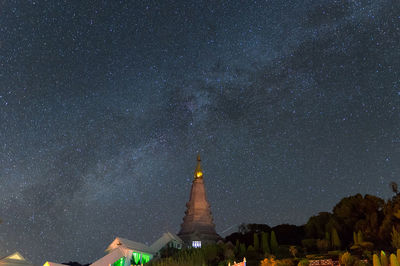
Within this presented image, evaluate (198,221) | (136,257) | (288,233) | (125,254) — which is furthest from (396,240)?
(198,221)

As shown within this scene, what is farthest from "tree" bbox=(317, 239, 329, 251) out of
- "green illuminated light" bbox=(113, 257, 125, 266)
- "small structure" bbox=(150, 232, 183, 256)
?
"green illuminated light" bbox=(113, 257, 125, 266)

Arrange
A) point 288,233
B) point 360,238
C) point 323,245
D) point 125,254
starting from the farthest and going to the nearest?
point 288,233, point 125,254, point 323,245, point 360,238

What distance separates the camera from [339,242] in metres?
42.9

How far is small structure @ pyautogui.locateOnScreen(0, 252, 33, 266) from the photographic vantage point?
41.0m

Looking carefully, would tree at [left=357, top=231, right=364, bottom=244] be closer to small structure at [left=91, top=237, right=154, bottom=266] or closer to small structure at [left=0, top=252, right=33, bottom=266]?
small structure at [left=91, top=237, right=154, bottom=266]

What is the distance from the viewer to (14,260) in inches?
1652

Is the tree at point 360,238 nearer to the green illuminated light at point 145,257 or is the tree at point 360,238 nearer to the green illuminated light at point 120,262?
the green illuminated light at point 145,257

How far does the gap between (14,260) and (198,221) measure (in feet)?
94.0

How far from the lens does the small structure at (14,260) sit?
4095 centimetres

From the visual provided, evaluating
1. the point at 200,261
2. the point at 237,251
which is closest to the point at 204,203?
the point at 237,251

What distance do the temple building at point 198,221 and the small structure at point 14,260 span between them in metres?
24.2

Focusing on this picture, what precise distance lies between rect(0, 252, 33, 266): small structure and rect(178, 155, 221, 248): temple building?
2418 centimetres

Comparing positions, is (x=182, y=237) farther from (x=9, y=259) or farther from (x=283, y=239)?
(x=9, y=259)

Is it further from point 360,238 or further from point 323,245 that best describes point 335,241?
point 360,238
